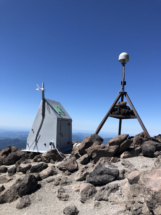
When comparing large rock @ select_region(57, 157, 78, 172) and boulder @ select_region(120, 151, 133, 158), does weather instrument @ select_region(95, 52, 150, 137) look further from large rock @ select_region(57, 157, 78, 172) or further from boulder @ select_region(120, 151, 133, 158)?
large rock @ select_region(57, 157, 78, 172)

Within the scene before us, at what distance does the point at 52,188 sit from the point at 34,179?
3.39 feet

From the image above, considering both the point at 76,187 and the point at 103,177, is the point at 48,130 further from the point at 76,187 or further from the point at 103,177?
the point at 103,177

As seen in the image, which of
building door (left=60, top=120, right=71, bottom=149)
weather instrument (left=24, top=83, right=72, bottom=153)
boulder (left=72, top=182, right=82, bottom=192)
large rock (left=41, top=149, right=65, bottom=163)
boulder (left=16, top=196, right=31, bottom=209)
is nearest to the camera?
boulder (left=16, top=196, right=31, bottom=209)

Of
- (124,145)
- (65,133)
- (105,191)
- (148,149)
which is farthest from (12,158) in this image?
(148,149)

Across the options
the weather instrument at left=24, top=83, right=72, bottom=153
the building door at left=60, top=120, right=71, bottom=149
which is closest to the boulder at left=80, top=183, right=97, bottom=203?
the weather instrument at left=24, top=83, right=72, bottom=153

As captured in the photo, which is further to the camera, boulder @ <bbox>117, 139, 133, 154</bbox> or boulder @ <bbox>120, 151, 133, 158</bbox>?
boulder @ <bbox>117, 139, 133, 154</bbox>

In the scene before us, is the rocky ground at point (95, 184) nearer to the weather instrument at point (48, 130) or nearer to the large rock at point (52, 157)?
the large rock at point (52, 157)

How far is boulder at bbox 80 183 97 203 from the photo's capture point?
19.9 feet

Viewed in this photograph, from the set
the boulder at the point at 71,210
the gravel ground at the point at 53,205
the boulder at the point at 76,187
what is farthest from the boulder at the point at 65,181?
the boulder at the point at 71,210

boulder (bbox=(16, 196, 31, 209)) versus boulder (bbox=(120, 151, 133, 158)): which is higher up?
boulder (bbox=(120, 151, 133, 158))

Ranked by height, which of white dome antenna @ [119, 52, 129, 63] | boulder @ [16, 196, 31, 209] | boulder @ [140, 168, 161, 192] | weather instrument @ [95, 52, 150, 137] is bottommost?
boulder @ [16, 196, 31, 209]

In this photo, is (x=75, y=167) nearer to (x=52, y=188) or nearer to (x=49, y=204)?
(x=52, y=188)

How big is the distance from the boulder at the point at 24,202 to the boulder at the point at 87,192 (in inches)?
93.2

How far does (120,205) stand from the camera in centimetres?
536
